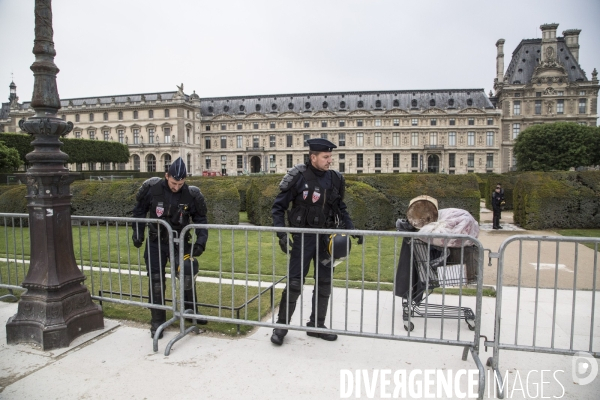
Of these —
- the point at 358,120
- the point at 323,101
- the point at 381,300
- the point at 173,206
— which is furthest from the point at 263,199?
the point at 323,101

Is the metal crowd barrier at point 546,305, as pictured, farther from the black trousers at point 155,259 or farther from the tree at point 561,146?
the tree at point 561,146

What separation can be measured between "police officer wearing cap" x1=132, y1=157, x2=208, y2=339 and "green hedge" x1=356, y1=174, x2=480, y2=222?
8.08 m

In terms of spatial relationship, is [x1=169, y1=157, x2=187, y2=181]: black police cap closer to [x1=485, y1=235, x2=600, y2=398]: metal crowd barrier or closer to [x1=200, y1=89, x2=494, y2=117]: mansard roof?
[x1=485, y1=235, x2=600, y2=398]: metal crowd barrier

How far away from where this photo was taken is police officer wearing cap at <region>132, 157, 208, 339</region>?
3.53 metres

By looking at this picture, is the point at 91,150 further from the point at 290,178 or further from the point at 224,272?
the point at 290,178

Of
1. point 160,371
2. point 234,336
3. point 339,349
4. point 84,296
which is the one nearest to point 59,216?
point 84,296

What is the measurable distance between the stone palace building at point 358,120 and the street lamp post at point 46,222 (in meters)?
61.0

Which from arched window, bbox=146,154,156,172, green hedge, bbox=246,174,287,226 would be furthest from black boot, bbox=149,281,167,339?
arched window, bbox=146,154,156,172

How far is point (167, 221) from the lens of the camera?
3.61 m

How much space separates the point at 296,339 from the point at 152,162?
220 feet

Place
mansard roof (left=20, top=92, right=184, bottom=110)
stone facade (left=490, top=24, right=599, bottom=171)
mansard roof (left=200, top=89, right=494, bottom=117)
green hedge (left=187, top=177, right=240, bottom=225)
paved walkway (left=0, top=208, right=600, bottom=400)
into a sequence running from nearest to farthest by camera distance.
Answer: paved walkway (left=0, top=208, right=600, bottom=400) → green hedge (left=187, top=177, right=240, bottom=225) → stone facade (left=490, top=24, right=599, bottom=171) → mansard roof (left=200, top=89, right=494, bottom=117) → mansard roof (left=20, top=92, right=184, bottom=110)

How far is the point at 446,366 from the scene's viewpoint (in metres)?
2.93

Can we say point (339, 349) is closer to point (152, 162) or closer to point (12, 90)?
point (152, 162)

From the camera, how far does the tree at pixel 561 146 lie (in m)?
42.8
